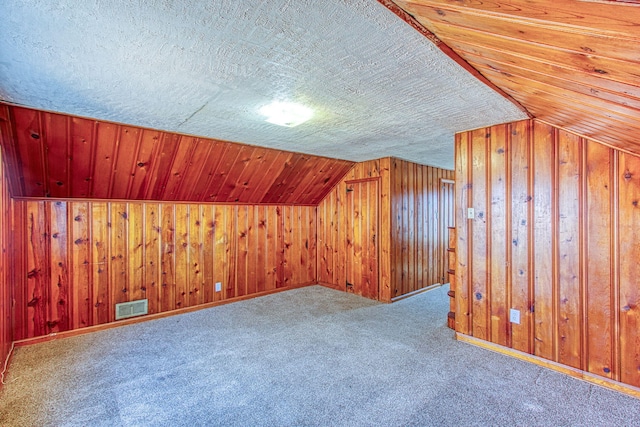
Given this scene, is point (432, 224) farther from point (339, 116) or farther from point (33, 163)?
point (33, 163)

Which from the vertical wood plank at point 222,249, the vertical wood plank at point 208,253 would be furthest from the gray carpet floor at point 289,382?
the vertical wood plank at point 222,249

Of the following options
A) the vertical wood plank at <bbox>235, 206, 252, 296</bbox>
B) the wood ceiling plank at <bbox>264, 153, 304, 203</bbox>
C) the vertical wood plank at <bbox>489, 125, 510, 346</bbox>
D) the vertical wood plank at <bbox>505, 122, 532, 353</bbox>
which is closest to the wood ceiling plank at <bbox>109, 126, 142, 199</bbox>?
the vertical wood plank at <bbox>235, 206, 252, 296</bbox>

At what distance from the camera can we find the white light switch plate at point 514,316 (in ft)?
8.64

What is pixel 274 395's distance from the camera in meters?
2.07

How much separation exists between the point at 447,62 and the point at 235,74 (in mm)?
1130

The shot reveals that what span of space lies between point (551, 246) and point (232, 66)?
106 inches

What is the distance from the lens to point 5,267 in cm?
242

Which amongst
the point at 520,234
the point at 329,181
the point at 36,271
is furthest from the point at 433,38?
the point at 36,271

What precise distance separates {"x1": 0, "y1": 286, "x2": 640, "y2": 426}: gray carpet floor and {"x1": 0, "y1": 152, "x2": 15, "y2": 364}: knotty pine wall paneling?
24 cm

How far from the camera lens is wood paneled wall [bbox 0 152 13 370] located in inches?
90.7

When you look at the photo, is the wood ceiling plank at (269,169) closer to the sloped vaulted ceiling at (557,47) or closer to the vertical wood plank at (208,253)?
the vertical wood plank at (208,253)

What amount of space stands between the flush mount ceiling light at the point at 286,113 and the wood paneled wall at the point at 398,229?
2107 mm

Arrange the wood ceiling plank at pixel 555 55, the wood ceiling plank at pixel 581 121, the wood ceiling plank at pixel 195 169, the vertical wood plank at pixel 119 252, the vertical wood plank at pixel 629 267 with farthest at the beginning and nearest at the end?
the vertical wood plank at pixel 119 252 < the wood ceiling plank at pixel 195 169 < the vertical wood plank at pixel 629 267 < the wood ceiling plank at pixel 581 121 < the wood ceiling plank at pixel 555 55

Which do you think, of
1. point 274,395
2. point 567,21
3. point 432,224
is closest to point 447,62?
point 567,21
